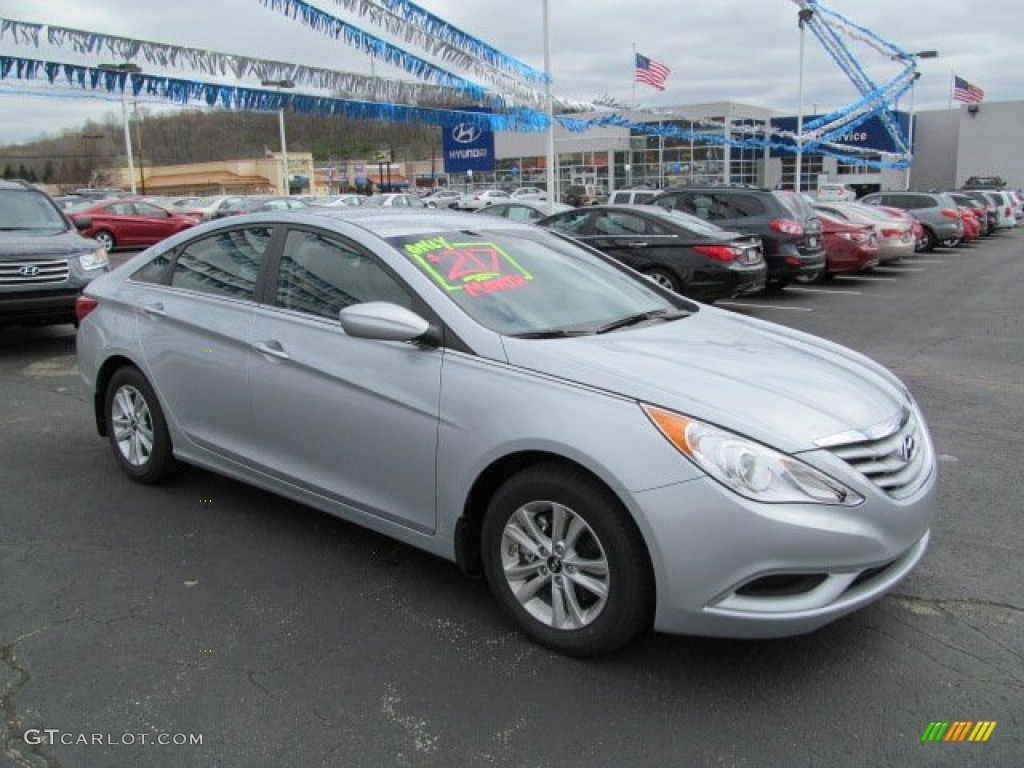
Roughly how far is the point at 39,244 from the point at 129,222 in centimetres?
1704

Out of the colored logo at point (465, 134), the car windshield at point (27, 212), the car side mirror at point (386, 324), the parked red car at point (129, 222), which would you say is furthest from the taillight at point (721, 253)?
the parked red car at point (129, 222)

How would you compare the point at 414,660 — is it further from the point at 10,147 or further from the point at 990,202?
the point at 10,147

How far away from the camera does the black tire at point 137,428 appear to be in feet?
15.5

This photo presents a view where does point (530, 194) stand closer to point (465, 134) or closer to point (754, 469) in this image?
point (465, 134)

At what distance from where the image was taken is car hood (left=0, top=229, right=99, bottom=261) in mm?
8570

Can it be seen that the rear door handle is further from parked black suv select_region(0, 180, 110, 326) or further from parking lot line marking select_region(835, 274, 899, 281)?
parking lot line marking select_region(835, 274, 899, 281)

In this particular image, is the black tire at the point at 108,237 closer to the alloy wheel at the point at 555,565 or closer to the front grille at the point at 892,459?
the alloy wheel at the point at 555,565

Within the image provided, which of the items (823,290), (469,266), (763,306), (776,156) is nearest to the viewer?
(469,266)

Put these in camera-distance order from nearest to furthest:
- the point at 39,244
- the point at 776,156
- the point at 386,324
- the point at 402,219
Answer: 1. the point at 386,324
2. the point at 402,219
3. the point at 39,244
4. the point at 776,156

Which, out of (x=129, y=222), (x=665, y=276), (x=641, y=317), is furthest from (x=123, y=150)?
(x=641, y=317)

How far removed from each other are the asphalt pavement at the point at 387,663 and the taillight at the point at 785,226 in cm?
910

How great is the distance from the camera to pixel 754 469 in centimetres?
272

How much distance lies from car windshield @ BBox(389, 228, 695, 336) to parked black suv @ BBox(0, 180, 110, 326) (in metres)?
6.48

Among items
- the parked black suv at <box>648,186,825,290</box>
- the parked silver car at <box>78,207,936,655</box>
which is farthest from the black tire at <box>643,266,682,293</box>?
the parked silver car at <box>78,207,936,655</box>
